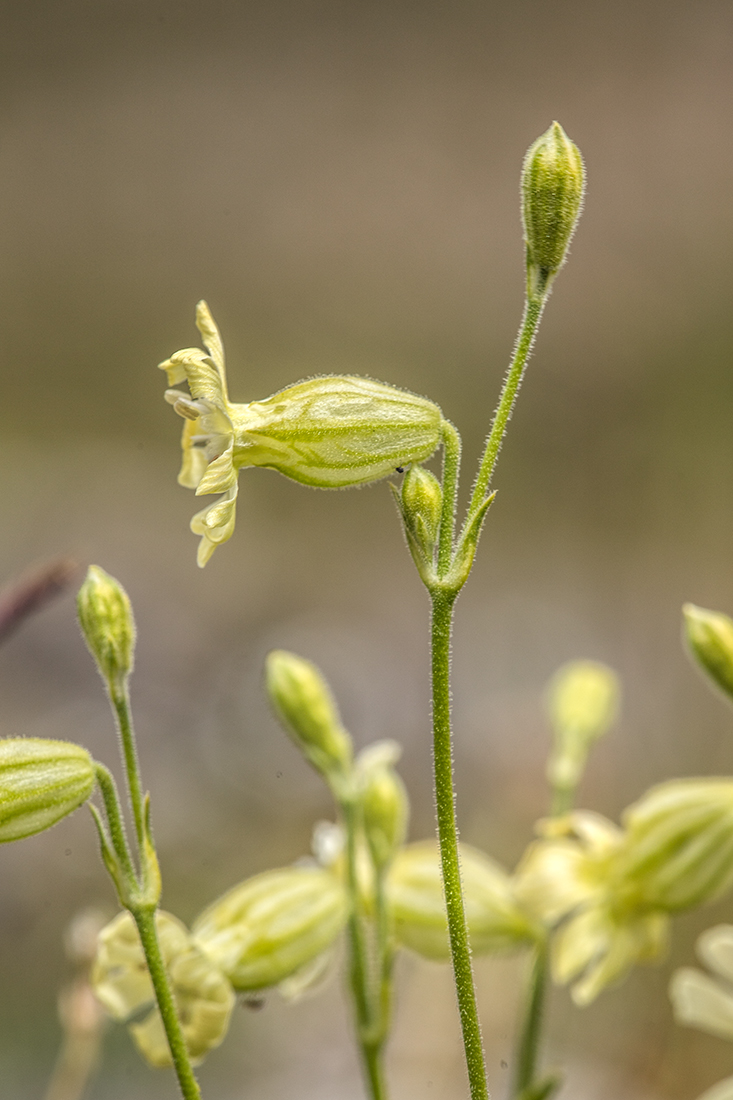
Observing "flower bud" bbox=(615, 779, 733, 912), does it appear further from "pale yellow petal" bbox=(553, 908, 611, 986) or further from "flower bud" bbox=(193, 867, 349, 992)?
"flower bud" bbox=(193, 867, 349, 992)

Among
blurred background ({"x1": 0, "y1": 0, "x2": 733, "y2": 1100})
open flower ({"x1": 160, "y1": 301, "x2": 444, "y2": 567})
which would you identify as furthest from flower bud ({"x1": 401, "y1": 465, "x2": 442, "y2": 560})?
blurred background ({"x1": 0, "y1": 0, "x2": 733, "y2": 1100})

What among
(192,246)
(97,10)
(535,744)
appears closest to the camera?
(535,744)

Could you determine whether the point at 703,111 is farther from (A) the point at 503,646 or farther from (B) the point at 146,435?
(A) the point at 503,646

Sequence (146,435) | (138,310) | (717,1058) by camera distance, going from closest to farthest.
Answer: (717,1058), (146,435), (138,310)

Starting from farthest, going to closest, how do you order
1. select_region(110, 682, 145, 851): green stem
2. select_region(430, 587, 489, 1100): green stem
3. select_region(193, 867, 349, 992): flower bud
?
select_region(193, 867, 349, 992): flower bud, select_region(110, 682, 145, 851): green stem, select_region(430, 587, 489, 1100): green stem

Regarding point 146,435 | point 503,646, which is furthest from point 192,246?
point 503,646

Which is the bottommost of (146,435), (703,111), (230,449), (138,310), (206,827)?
(206,827)
